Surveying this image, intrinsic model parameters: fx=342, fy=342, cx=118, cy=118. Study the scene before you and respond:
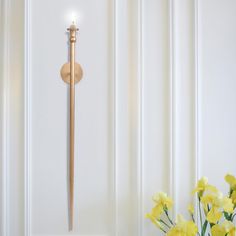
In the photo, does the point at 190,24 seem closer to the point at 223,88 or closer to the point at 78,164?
the point at 223,88

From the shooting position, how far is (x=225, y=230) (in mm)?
944

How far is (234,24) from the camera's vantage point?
3.90 feet

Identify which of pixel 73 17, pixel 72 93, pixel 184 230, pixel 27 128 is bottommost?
pixel 184 230

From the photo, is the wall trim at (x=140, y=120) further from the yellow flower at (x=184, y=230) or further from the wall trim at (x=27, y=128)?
the wall trim at (x=27, y=128)

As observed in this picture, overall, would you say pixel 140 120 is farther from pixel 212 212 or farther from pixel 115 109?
pixel 212 212

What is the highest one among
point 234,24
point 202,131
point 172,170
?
point 234,24

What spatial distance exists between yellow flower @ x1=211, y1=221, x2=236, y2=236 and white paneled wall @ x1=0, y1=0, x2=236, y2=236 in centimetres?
23

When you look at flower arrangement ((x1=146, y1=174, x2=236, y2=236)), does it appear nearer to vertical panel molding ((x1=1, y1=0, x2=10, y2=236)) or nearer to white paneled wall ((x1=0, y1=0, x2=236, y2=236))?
white paneled wall ((x1=0, y1=0, x2=236, y2=236))

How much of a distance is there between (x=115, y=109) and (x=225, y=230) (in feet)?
1.71

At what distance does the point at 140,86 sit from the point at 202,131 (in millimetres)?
266

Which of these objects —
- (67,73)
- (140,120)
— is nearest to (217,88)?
(140,120)

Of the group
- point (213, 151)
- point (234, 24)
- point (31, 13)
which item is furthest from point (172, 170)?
point (31, 13)

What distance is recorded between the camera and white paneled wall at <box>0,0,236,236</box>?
1.19 m

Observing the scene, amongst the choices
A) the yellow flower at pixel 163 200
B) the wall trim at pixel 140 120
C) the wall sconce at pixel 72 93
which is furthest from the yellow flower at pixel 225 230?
the wall sconce at pixel 72 93
